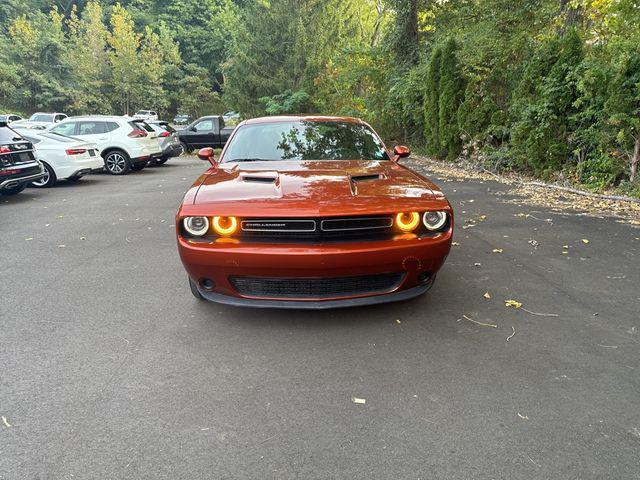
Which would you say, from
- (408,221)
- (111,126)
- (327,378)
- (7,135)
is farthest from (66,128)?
(327,378)

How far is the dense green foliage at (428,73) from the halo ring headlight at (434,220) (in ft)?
19.4

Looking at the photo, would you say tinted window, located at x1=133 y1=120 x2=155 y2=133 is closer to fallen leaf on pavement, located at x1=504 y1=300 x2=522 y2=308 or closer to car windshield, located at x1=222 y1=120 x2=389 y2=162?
car windshield, located at x1=222 y1=120 x2=389 y2=162

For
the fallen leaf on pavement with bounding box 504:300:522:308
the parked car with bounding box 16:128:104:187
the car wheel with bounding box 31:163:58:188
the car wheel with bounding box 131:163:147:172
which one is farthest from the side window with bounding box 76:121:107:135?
the fallen leaf on pavement with bounding box 504:300:522:308

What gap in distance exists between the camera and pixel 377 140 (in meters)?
5.14

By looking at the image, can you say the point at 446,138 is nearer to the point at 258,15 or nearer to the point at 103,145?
the point at 103,145

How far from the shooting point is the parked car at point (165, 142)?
48.8 feet

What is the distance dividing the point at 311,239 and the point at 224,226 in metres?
0.64

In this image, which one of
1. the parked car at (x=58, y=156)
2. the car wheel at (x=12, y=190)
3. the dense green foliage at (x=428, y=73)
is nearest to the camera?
the dense green foliage at (x=428, y=73)

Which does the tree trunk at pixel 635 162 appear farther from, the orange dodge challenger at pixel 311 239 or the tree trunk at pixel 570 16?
the orange dodge challenger at pixel 311 239

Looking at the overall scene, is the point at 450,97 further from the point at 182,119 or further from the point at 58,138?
the point at 182,119

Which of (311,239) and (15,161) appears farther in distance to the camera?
(15,161)

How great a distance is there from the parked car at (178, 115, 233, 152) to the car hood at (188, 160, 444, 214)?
1578 centimetres

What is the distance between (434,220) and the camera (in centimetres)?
349

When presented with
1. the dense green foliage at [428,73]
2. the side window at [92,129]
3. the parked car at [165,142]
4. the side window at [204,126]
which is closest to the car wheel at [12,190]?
the side window at [92,129]
